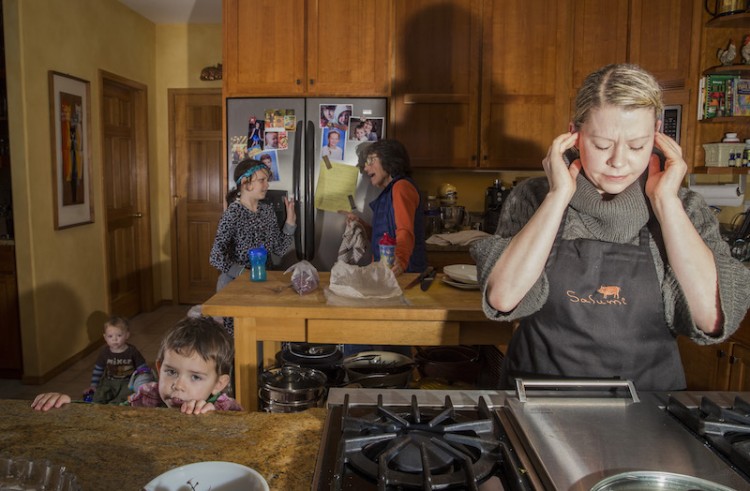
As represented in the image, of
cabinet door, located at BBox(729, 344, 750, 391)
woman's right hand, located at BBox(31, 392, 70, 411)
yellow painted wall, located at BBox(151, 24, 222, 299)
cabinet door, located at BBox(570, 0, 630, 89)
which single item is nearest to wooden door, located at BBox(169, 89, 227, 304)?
yellow painted wall, located at BBox(151, 24, 222, 299)

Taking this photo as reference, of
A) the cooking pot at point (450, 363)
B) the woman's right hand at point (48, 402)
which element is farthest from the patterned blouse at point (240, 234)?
the woman's right hand at point (48, 402)

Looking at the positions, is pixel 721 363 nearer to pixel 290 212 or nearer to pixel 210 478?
pixel 290 212

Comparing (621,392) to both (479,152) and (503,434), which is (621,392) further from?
(479,152)

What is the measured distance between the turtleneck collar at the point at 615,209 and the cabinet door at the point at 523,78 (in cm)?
273

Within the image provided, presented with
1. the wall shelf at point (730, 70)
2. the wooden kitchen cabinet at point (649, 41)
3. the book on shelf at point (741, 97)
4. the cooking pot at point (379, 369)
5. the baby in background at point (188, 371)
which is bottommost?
the cooking pot at point (379, 369)

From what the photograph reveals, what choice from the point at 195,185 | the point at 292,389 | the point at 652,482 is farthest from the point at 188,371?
the point at 195,185

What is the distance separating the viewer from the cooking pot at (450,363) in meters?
2.36

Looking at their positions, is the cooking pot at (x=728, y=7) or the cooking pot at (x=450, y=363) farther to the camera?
the cooking pot at (x=728, y=7)

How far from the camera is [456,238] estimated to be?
386cm

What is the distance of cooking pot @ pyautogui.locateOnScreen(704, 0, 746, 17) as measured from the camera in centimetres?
350

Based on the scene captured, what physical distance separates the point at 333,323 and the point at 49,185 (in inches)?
112

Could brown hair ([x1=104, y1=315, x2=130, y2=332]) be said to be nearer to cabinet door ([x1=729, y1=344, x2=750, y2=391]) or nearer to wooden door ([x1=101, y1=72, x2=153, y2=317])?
wooden door ([x1=101, y1=72, x2=153, y2=317])

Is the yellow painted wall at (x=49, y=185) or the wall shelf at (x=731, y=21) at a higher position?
the wall shelf at (x=731, y=21)

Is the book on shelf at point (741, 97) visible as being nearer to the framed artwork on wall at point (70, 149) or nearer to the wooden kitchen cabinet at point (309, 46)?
the wooden kitchen cabinet at point (309, 46)
